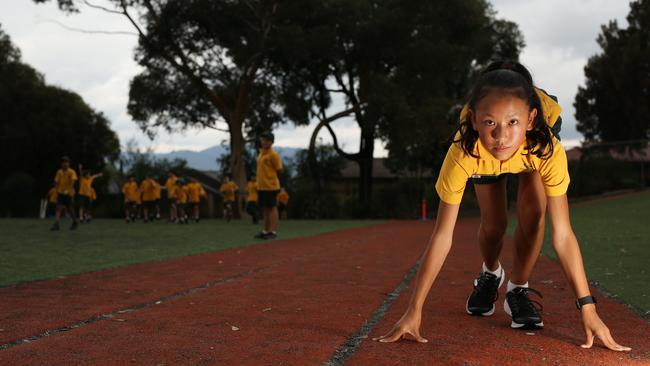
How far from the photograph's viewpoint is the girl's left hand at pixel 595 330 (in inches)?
122

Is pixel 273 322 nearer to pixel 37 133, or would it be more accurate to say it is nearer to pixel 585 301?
pixel 585 301

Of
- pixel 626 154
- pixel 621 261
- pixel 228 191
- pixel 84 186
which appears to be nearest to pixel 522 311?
pixel 621 261

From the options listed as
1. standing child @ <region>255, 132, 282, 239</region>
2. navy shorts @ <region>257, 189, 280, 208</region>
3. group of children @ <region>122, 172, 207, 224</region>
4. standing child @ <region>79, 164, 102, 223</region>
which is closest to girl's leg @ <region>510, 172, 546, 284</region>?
standing child @ <region>255, 132, 282, 239</region>

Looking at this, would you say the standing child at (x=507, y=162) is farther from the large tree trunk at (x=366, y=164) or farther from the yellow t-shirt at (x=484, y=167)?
the large tree trunk at (x=366, y=164)

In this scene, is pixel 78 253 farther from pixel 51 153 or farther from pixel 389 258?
pixel 51 153

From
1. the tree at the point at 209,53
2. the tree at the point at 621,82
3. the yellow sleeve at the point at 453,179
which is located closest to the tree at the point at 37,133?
the tree at the point at 209,53

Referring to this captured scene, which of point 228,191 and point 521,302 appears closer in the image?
point 521,302

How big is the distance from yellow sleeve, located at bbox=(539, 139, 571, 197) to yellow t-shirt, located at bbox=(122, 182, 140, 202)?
77.8ft

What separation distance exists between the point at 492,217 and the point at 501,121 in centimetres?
109

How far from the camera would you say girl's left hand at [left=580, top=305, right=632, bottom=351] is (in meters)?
3.10

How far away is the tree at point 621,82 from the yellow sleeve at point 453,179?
40904 millimetres

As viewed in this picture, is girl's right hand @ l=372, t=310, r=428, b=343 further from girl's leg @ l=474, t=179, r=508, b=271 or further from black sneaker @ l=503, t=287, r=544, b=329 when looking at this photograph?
girl's leg @ l=474, t=179, r=508, b=271

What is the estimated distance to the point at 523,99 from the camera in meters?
3.08

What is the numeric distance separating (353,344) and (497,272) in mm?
1305
